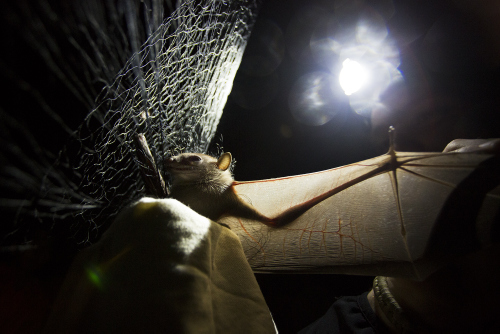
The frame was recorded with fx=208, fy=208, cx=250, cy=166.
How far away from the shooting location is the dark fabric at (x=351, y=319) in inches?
33.5

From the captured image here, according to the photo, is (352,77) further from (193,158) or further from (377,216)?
(193,158)

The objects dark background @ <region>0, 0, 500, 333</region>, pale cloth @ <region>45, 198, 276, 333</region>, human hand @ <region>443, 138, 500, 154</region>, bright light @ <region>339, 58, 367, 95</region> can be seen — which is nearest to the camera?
pale cloth @ <region>45, 198, 276, 333</region>

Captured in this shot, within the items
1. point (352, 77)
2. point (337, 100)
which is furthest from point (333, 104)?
point (352, 77)

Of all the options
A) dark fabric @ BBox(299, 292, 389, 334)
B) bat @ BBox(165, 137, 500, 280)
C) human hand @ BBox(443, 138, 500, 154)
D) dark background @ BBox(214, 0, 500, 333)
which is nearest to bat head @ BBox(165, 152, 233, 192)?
bat @ BBox(165, 137, 500, 280)

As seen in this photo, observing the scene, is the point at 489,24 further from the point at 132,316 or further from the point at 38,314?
the point at 38,314

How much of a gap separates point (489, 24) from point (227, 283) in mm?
1730

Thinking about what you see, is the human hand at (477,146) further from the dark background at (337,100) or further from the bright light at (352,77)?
the bright light at (352,77)

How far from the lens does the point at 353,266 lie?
71 centimetres

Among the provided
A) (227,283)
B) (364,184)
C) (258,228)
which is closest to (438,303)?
(364,184)

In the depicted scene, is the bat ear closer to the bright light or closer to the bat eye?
the bat eye

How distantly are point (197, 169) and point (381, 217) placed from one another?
0.79 metres

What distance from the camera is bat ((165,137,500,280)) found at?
59cm

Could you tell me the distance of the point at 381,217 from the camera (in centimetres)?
74

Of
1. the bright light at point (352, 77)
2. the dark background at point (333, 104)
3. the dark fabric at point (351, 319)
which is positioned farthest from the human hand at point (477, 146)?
the dark fabric at point (351, 319)
